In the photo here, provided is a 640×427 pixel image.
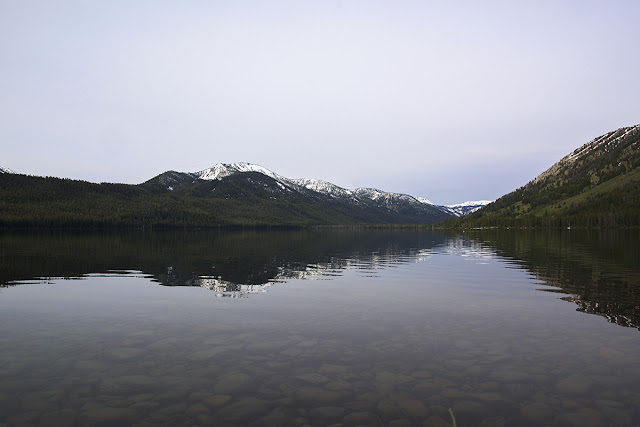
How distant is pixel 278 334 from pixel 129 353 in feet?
25.0

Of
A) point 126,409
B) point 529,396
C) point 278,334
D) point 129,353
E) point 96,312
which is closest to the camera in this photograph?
point 126,409

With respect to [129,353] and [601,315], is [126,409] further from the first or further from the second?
[601,315]

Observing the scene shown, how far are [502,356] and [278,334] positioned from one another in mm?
11595

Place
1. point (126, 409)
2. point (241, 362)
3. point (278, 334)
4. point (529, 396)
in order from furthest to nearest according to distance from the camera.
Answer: point (278, 334), point (241, 362), point (529, 396), point (126, 409)

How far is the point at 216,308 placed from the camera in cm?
2948

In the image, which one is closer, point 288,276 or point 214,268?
point 288,276

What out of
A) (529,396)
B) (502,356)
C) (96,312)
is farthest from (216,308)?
(529,396)

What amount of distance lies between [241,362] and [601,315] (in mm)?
23745

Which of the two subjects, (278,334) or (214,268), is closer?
(278,334)

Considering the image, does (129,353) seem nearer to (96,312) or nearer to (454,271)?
(96,312)

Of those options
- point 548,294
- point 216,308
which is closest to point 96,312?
point 216,308

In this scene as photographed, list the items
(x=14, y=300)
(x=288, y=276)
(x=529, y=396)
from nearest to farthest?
1. (x=529, y=396)
2. (x=14, y=300)
3. (x=288, y=276)

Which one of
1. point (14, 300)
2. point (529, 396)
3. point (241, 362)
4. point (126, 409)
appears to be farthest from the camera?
point (14, 300)

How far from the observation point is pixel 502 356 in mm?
18469
